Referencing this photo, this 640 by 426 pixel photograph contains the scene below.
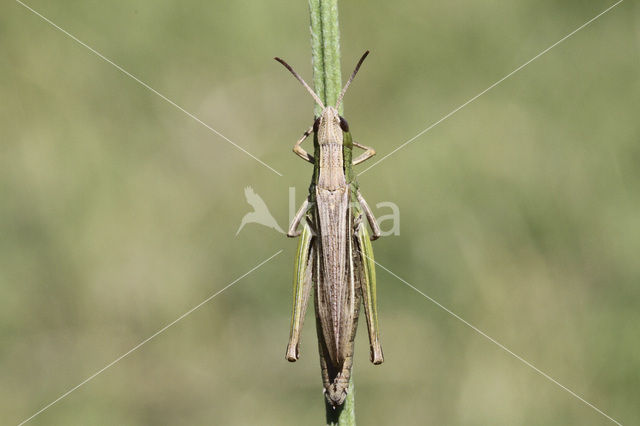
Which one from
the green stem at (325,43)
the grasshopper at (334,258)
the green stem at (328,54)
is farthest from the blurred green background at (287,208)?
the green stem at (325,43)

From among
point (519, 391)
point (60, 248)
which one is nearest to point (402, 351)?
point (519, 391)

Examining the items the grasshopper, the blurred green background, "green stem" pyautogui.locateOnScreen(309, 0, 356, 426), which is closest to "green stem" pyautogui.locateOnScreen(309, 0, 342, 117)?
"green stem" pyautogui.locateOnScreen(309, 0, 356, 426)

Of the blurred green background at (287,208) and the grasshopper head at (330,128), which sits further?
the blurred green background at (287,208)

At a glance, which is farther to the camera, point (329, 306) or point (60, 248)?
point (60, 248)

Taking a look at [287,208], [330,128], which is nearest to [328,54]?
[330,128]

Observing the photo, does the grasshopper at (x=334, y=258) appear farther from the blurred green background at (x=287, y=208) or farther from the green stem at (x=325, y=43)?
the blurred green background at (x=287, y=208)

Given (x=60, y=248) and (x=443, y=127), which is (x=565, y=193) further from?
(x=60, y=248)
